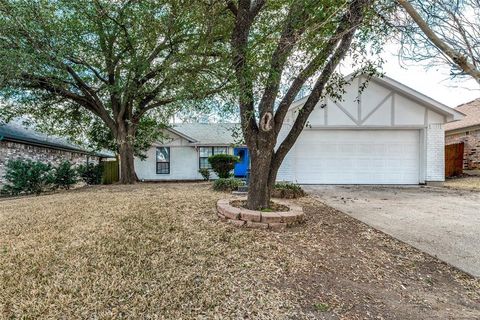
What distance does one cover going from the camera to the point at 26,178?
10.2 meters

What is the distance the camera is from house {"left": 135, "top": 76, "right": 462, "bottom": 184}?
11375 millimetres

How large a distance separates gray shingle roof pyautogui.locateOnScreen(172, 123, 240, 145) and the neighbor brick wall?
32.0 ft

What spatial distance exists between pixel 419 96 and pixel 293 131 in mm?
8400

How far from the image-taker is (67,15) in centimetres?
926

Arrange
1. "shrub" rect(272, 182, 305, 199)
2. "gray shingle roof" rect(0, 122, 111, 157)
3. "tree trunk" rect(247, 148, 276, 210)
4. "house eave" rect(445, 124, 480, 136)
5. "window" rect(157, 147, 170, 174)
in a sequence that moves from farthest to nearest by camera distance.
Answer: "window" rect(157, 147, 170, 174)
"house eave" rect(445, 124, 480, 136)
"gray shingle roof" rect(0, 122, 111, 157)
"shrub" rect(272, 182, 305, 199)
"tree trunk" rect(247, 148, 276, 210)

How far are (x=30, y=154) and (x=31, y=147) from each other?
0.33 metres

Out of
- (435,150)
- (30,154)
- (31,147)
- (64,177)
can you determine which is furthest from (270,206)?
(31,147)

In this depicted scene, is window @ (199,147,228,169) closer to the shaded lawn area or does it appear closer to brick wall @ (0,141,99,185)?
brick wall @ (0,141,99,185)

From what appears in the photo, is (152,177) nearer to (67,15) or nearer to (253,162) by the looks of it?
(67,15)

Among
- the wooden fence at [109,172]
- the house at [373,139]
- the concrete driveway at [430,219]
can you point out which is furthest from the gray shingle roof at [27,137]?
the concrete driveway at [430,219]

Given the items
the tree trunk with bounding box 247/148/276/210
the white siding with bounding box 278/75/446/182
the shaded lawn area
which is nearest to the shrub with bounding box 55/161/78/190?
the shaded lawn area

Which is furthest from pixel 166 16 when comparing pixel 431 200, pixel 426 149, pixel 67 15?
pixel 426 149

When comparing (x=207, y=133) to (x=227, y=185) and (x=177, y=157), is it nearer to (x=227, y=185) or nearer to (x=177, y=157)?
(x=177, y=157)

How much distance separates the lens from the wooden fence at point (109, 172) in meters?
15.7
